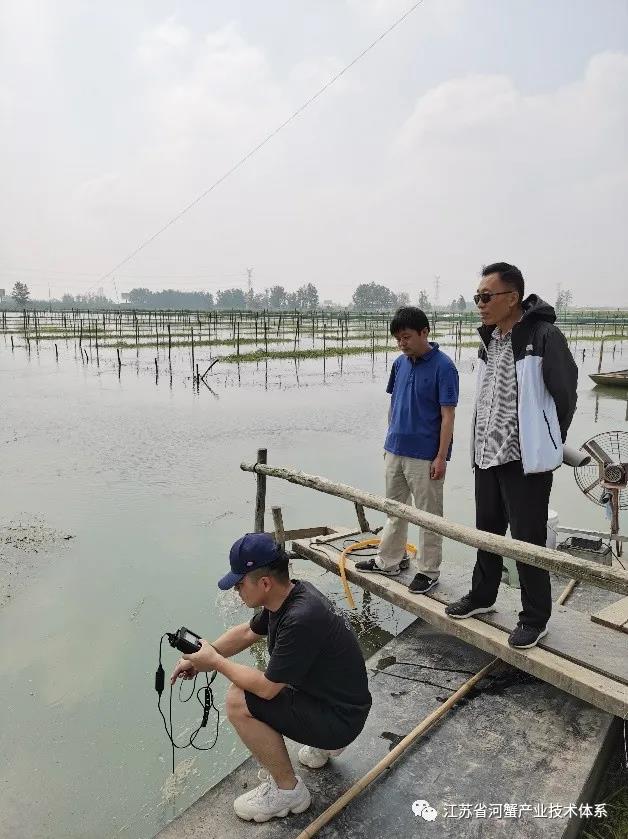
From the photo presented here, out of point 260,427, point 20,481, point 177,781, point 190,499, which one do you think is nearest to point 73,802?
point 177,781

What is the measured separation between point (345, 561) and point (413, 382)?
1451mm

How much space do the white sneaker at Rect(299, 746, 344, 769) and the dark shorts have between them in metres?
0.23

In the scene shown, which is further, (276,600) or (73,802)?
(73,802)

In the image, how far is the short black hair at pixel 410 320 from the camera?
3.35m

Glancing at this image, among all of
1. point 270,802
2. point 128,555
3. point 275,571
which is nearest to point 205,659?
point 275,571

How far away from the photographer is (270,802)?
216 cm

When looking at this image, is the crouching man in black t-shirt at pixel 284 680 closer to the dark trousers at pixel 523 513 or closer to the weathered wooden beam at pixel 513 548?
the weathered wooden beam at pixel 513 548

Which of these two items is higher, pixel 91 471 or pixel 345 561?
pixel 345 561

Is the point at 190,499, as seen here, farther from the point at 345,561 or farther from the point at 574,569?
the point at 574,569

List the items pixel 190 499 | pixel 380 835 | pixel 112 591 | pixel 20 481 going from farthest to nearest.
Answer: pixel 20 481
pixel 190 499
pixel 112 591
pixel 380 835

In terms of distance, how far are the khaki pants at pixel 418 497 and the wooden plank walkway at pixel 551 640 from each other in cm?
19

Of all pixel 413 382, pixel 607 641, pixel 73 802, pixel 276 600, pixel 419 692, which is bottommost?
pixel 73 802

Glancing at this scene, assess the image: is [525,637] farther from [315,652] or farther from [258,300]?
[258,300]

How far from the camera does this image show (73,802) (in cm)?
288
